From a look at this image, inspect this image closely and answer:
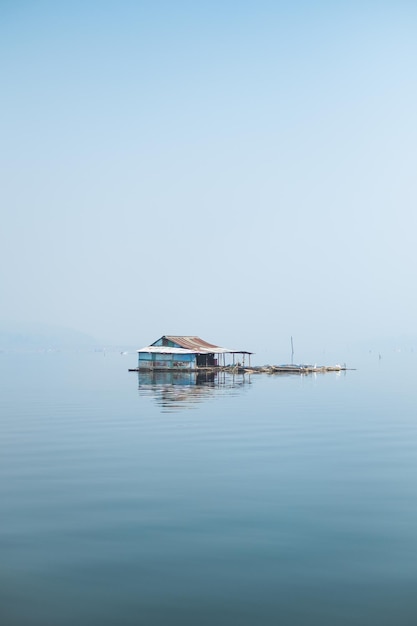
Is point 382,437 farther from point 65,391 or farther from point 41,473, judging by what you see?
point 65,391

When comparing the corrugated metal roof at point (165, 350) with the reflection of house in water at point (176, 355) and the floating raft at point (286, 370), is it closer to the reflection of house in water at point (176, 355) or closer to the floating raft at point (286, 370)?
the reflection of house in water at point (176, 355)

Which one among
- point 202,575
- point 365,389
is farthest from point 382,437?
point 365,389

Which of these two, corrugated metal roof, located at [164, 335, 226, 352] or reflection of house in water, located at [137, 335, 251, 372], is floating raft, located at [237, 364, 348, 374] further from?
reflection of house in water, located at [137, 335, 251, 372]

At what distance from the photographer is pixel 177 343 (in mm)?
94000

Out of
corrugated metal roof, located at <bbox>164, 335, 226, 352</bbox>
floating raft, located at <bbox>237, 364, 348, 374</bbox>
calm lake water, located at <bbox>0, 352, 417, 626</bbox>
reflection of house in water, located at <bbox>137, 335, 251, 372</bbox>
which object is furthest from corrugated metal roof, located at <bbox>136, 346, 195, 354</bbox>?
calm lake water, located at <bbox>0, 352, 417, 626</bbox>

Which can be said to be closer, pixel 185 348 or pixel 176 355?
pixel 176 355

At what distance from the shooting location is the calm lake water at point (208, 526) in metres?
11.6

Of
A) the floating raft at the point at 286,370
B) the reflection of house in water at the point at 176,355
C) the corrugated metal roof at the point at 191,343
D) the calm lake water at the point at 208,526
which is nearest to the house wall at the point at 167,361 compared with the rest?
the reflection of house in water at the point at 176,355

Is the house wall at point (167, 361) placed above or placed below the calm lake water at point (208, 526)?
above

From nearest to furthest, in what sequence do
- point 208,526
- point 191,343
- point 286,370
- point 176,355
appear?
point 208,526 < point 176,355 < point 191,343 < point 286,370

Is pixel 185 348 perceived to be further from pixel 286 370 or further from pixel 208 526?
pixel 208 526

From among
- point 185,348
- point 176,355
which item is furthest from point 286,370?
point 176,355

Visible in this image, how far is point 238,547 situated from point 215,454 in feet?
42.2

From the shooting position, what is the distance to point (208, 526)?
16.3m
